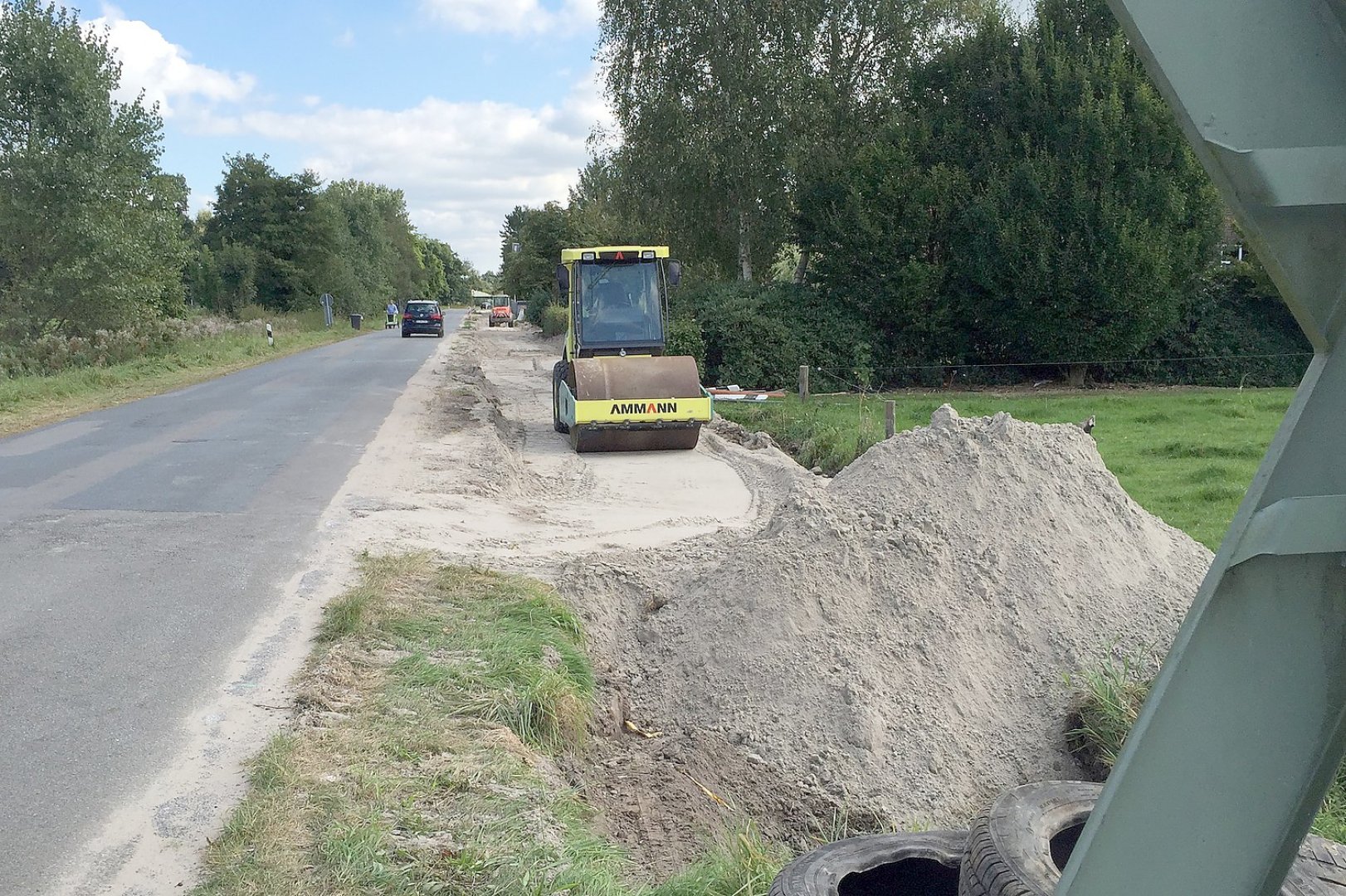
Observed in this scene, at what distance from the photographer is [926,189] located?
2577 cm

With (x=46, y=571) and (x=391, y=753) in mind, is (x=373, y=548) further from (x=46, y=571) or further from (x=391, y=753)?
(x=391, y=753)

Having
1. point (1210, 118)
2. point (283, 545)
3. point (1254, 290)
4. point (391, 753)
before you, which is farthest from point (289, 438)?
point (1254, 290)

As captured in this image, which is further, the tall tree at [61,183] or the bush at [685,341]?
the tall tree at [61,183]

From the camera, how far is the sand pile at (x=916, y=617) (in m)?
6.18

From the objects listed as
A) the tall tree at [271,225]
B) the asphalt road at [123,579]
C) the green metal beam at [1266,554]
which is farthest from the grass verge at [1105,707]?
the tall tree at [271,225]

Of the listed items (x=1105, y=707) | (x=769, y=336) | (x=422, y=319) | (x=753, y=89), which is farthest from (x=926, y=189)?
(x=422, y=319)

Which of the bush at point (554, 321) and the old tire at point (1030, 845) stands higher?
the bush at point (554, 321)

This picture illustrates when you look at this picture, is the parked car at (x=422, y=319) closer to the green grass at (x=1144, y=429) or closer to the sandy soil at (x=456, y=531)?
the sandy soil at (x=456, y=531)

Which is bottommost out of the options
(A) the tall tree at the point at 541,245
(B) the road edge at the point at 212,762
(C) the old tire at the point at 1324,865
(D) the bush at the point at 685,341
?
(B) the road edge at the point at 212,762

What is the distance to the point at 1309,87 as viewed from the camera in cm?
160

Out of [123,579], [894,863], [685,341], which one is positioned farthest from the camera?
[685,341]

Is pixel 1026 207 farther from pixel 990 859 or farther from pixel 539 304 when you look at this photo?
pixel 539 304

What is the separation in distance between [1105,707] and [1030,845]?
9.63ft

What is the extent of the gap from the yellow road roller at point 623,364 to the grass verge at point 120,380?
8.42 m
